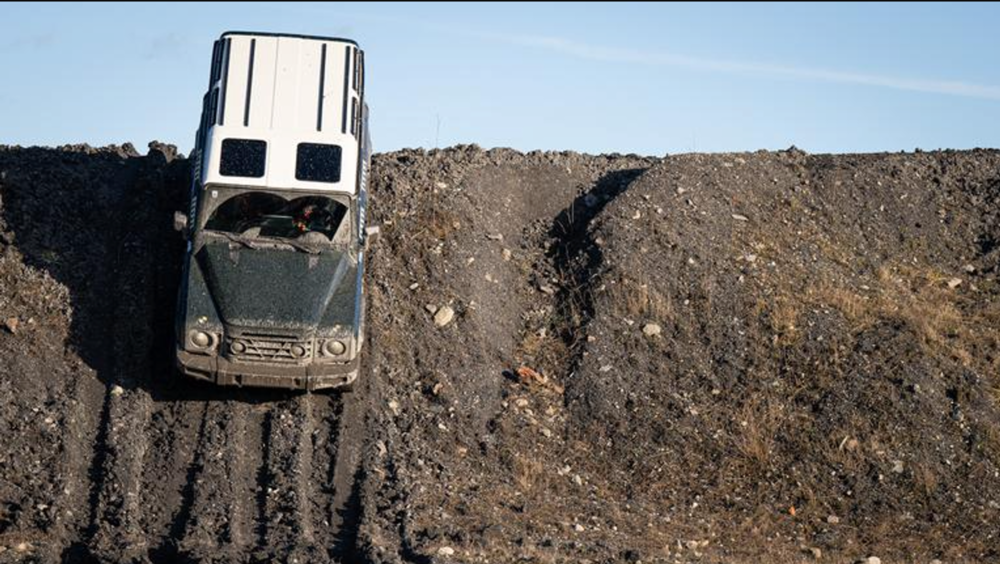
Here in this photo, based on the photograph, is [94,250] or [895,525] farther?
[94,250]

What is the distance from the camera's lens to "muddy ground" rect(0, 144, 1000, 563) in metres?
15.4

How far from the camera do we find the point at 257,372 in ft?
53.2

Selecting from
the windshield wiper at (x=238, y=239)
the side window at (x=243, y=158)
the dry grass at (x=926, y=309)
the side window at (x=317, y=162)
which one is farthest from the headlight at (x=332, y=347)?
the dry grass at (x=926, y=309)

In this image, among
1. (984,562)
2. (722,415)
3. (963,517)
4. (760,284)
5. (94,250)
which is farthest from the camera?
(760,284)

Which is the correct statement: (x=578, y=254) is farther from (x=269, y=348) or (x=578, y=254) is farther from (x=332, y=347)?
(x=269, y=348)

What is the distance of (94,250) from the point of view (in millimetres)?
20078

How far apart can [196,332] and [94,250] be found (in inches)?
188

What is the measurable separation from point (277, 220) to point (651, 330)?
20.1 feet

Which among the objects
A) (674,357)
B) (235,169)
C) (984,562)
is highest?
(235,169)

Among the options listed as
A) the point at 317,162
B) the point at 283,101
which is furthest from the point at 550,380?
the point at 283,101

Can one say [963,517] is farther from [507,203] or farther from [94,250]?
[94,250]

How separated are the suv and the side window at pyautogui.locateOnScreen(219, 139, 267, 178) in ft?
0.04

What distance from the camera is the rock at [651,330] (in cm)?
2038

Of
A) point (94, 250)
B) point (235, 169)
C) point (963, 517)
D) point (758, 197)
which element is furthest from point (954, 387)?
point (94, 250)
